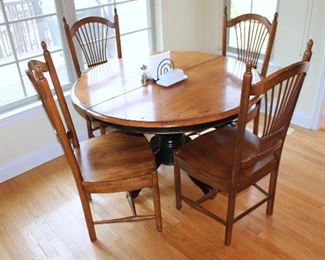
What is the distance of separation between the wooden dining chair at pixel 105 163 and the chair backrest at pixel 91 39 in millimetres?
602

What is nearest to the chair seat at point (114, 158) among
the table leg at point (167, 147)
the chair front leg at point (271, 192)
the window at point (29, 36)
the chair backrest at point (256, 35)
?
the table leg at point (167, 147)

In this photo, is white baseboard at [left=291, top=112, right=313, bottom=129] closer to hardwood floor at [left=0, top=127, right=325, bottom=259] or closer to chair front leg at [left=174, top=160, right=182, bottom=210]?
hardwood floor at [left=0, top=127, right=325, bottom=259]

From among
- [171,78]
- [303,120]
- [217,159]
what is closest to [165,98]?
[171,78]

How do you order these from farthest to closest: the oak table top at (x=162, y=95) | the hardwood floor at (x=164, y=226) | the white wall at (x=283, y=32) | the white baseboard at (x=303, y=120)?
the white baseboard at (x=303, y=120) → the white wall at (x=283, y=32) → the hardwood floor at (x=164, y=226) → the oak table top at (x=162, y=95)

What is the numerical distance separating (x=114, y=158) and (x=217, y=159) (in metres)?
0.55

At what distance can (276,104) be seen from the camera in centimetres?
155

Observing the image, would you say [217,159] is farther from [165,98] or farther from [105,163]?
[105,163]

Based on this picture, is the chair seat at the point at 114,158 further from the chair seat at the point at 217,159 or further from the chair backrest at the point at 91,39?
the chair backrest at the point at 91,39

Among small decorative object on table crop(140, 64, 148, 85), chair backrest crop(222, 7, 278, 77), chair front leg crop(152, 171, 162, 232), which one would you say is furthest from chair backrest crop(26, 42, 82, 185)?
chair backrest crop(222, 7, 278, 77)

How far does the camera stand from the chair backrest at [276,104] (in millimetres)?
1300

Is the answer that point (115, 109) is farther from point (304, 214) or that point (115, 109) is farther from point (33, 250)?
point (304, 214)

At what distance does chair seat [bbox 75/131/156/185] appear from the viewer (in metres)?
1.71

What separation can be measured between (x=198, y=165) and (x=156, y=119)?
1.15 ft

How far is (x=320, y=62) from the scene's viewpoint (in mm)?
2652
